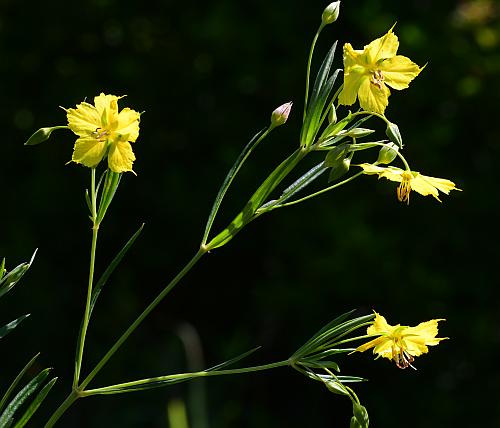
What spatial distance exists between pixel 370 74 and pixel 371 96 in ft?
0.10

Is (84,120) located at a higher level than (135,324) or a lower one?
higher

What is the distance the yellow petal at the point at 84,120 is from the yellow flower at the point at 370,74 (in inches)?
13.5

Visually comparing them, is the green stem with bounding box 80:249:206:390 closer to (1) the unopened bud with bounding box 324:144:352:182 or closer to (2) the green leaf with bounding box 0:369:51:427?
(2) the green leaf with bounding box 0:369:51:427

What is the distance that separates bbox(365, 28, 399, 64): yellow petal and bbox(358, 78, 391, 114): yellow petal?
0.04 metres

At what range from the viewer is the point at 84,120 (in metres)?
1.37

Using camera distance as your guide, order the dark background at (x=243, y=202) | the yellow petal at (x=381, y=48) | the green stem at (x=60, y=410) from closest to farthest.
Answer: the green stem at (x=60, y=410) < the yellow petal at (x=381, y=48) < the dark background at (x=243, y=202)

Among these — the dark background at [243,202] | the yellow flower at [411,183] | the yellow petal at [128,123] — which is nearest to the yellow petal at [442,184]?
the yellow flower at [411,183]

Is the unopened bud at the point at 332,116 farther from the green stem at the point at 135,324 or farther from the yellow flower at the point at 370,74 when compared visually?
the green stem at the point at 135,324

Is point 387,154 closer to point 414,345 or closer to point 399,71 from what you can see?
point 399,71

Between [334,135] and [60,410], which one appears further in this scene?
[334,135]

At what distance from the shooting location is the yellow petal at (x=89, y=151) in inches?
52.5

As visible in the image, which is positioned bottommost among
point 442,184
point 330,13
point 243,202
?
point 243,202

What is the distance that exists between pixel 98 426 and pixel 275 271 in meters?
0.98

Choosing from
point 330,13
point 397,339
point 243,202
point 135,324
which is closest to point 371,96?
point 330,13
